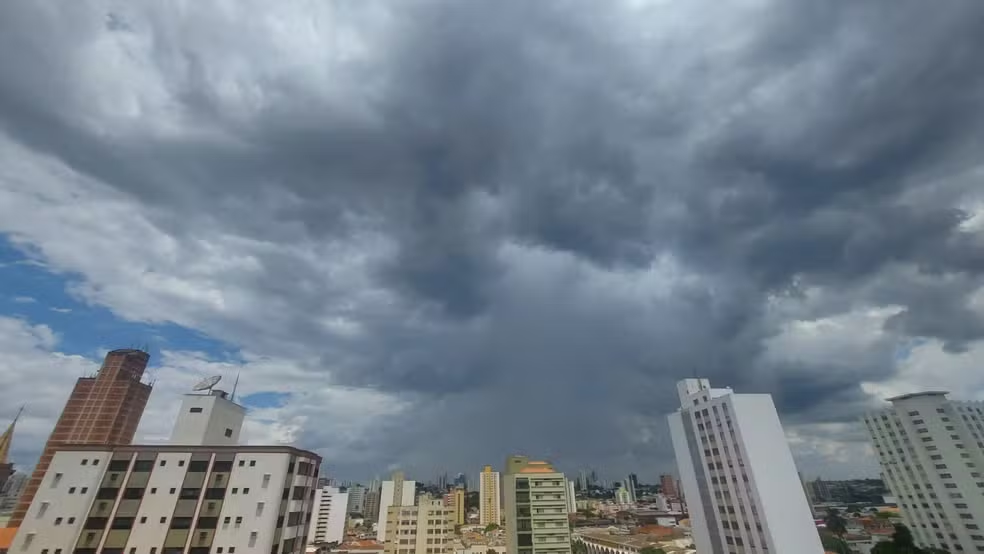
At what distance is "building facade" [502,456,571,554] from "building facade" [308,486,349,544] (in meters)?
108

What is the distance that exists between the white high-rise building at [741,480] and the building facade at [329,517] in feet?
462

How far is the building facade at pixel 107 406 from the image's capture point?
15138cm

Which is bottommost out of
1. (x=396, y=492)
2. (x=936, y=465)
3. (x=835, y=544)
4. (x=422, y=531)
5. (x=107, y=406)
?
(x=835, y=544)

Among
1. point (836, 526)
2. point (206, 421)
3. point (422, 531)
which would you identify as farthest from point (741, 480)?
point (836, 526)

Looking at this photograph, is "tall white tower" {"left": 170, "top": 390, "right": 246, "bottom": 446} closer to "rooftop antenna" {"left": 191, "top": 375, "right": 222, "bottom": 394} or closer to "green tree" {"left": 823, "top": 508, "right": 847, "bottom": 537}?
"rooftop antenna" {"left": 191, "top": 375, "right": 222, "bottom": 394}

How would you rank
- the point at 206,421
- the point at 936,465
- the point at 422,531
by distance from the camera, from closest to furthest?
the point at 206,421, the point at 936,465, the point at 422,531

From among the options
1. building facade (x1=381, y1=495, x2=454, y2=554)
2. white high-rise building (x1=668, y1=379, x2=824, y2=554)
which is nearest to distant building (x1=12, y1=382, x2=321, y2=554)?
building facade (x1=381, y1=495, x2=454, y2=554)

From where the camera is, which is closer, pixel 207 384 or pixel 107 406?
pixel 207 384

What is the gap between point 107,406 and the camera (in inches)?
6107

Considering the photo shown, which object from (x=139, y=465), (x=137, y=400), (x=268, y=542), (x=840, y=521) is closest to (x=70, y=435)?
(x=137, y=400)

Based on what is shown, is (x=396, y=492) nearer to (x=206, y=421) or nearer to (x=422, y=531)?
(x=422, y=531)

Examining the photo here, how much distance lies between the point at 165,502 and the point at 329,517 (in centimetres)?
14369

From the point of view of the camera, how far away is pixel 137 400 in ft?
539

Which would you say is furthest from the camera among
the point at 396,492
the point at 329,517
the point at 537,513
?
the point at 329,517
